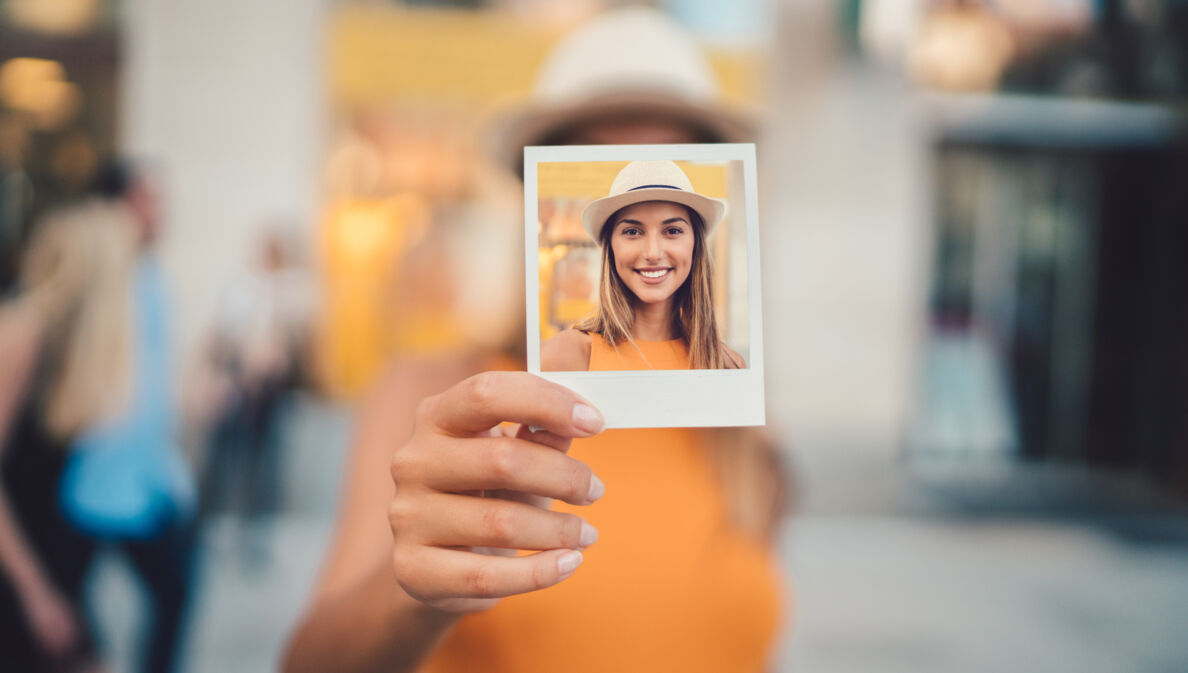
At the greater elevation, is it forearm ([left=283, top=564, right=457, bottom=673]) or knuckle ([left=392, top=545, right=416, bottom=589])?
knuckle ([left=392, top=545, right=416, bottom=589])

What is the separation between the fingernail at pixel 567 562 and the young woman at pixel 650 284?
0.17 m

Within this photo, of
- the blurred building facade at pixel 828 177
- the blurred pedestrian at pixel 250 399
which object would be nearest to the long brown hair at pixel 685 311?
the blurred pedestrian at pixel 250 399

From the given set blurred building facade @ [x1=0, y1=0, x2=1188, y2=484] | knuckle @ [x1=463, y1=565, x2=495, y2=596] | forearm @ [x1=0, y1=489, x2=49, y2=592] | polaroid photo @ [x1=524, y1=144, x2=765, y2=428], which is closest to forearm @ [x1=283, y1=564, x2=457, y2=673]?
knuckle @ [x1=463, y1=565, x2=495, y2=596]

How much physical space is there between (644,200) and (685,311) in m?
0.10

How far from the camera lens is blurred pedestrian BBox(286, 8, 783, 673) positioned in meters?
0.61

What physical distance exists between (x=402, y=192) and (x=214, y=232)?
147 cm

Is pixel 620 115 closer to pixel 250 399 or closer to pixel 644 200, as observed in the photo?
Result: pixel 644 200

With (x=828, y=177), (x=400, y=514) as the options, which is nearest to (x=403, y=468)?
(x=400, y=514)

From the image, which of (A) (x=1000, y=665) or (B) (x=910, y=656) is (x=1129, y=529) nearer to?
(B) (x=910, y=656)

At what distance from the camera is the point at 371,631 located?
830 millimetres

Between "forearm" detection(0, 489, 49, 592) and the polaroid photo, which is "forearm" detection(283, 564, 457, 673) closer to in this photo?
the polaroid photo

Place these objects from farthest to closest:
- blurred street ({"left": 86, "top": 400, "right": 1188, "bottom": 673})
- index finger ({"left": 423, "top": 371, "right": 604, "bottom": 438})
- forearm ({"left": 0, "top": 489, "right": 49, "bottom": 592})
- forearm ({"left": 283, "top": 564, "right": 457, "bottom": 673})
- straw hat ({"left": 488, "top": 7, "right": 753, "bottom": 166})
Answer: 1. blurred street ({"left": 86, "top": 400, "right": 1188, "bottom": 673})
2. forearm ({"left": 0, "top": 489, "right": 49, "bottom": 592})
3. straw hat ({"left": 488, "top": 7, "right": 753, "bottom": 166})
4. forearm ({"left": 283, "top": 564, "right": 457, "bottom": 673})
5. index finger ({"left": 423, "top": 371, "right": 604, "bottom": 438})

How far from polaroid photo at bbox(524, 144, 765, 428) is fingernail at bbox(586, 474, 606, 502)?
0.07 m

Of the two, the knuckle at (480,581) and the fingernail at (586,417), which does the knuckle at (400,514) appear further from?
the fingernail at (586,417)
